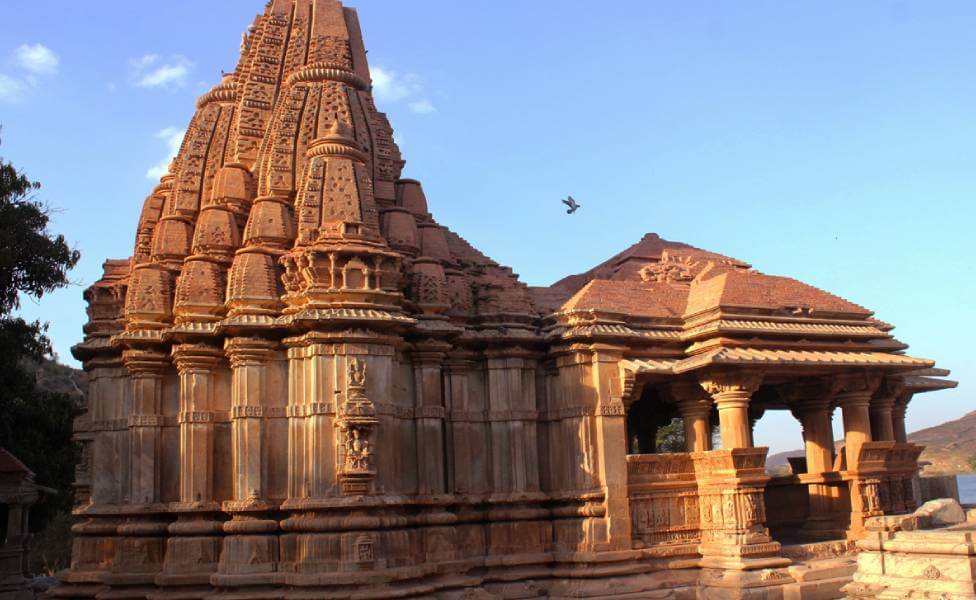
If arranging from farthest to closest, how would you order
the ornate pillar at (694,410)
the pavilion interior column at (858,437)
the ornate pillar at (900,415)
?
1. the ornate pillar at (900,415)
2. the pavilion interior column at (858,437)
3. the ornate pillar at (694,410)

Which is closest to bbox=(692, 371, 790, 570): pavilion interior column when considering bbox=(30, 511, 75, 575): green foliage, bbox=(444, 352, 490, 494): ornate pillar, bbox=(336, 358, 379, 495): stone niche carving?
bbox=(444, 352, 490, 494): ornate pillar

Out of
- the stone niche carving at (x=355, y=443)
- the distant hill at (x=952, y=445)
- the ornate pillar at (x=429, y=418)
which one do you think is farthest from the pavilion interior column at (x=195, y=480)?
the distant hill at (x=952, y=445)

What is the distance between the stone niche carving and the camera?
41.7ft

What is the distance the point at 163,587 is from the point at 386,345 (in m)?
4.68

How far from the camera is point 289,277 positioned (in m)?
14.0

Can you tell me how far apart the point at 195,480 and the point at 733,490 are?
8.17 m

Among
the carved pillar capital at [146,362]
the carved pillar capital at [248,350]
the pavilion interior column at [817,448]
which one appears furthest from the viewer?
the pavilion interior column at [817,448]

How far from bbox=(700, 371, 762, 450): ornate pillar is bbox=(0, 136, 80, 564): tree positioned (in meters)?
11.8

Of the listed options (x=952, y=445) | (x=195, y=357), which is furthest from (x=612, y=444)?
(x=952, y=445)

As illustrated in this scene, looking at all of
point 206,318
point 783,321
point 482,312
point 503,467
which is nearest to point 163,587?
point 206,318

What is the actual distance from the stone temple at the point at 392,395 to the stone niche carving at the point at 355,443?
0.03 metres

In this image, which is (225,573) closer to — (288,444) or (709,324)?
(288,444)

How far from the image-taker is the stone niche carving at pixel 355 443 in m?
12.7

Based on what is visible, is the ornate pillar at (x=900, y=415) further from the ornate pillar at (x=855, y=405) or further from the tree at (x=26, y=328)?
the tree at (x=26, y=328)
